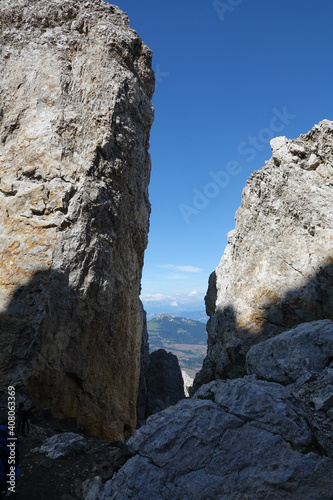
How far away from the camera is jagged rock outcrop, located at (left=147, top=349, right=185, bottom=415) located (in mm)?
36781

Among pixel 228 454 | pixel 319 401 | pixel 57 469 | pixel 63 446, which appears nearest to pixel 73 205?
pixel 63 446

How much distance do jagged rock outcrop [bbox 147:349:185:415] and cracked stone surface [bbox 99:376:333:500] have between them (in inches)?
1205

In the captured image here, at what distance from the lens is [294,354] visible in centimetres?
953

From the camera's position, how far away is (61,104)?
612 inches

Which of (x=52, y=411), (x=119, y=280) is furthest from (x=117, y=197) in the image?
(x=52, y=411)

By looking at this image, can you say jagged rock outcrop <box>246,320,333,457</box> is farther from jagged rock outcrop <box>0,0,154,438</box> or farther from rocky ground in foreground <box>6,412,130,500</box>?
jagged rock outcrop <box>0,0,154,438</box>

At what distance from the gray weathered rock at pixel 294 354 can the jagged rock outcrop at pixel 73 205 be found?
6953mm

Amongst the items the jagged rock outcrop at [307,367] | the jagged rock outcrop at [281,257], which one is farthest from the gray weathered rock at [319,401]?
the jagged rock outcrop at [281,257]

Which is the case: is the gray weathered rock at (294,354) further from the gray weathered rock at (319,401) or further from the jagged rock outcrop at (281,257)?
the jagged rock outcrop at (281,257)

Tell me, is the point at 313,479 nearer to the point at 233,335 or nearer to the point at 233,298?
the point at 233,335

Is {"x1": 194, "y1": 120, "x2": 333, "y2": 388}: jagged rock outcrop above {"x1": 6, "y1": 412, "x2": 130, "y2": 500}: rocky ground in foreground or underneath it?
above

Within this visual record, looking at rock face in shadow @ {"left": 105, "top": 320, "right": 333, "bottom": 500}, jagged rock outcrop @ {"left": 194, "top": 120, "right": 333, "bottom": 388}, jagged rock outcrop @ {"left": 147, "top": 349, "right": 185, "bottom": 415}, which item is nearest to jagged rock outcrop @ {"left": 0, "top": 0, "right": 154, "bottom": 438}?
jagged rock outcrop @ {"left": 194, "top": 120, "right": 333, "bottom": 388}

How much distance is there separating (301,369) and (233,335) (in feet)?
31.7

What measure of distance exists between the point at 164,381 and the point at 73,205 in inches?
1213
